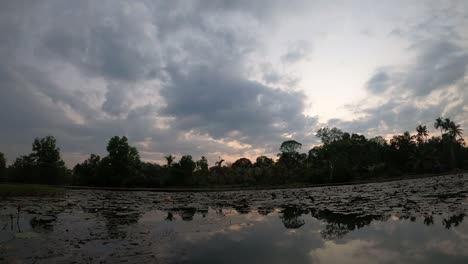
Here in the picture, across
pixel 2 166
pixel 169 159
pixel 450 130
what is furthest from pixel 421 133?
pixel 2 166

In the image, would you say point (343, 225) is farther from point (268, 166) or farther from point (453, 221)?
point (268, 166)

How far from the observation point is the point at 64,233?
6.76 metres

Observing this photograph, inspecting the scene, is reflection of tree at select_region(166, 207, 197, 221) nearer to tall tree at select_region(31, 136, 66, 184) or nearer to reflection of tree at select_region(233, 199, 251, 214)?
reflection of tree at select_region(233, 199, 251, 214)

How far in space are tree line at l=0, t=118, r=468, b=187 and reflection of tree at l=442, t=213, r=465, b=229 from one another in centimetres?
5317

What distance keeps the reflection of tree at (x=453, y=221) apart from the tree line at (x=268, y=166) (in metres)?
53.2

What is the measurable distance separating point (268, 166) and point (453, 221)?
215ft

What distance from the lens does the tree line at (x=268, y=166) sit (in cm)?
6188

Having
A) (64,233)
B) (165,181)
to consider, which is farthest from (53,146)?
(64,233)

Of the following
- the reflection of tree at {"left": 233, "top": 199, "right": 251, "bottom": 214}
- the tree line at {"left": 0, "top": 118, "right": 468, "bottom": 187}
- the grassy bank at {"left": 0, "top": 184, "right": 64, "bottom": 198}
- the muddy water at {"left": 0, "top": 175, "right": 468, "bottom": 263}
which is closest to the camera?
the muddy water at {"left": 0, "top": 175, "right": 468, "bottom": 263}

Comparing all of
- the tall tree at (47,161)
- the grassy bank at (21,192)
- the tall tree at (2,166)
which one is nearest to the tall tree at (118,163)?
the tall tree at (47,161)

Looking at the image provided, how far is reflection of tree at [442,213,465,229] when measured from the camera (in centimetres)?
582

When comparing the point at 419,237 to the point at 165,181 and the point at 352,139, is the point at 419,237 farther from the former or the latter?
the point at 352,139

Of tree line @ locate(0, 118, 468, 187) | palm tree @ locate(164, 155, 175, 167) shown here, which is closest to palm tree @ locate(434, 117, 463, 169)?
tree line @ locate(0, 118, 468, 187)

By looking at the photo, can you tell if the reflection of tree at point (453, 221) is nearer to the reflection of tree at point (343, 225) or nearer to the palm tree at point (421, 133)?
the reflection of tree at point (343, 225)
